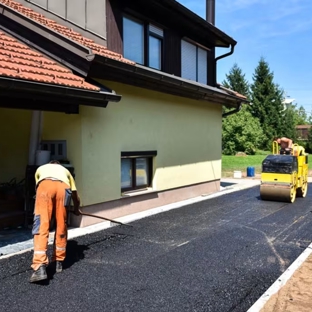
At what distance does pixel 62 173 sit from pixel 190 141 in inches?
275

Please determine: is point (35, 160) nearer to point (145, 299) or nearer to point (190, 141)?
point (145, 299)

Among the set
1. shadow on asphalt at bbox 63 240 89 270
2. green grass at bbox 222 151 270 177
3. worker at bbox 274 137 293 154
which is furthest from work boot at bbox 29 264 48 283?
green grass at bbox 222 151 270 177

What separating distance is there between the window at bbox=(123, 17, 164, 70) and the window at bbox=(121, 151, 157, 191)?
268 centimetres

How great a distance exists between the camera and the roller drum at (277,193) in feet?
36.3

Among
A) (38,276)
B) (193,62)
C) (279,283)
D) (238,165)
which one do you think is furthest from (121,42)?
(238,165)

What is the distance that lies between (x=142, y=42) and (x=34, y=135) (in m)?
Result: 4.31

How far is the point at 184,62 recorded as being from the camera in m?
12.1

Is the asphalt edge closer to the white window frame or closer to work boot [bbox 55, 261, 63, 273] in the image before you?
work boot [bbox 55, 261, 63, 273]

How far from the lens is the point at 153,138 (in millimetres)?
9750

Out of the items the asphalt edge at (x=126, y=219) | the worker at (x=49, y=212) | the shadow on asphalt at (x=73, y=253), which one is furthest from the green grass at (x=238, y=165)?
the worker at (x=49, y=212)

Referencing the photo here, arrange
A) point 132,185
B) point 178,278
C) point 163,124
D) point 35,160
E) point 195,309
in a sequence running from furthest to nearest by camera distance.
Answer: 1. point 163,124
2. point 132,185
3. point 35,160
4. point 178,278
5. point 195,309

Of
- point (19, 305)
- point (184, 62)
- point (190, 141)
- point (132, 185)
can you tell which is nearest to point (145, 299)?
point (19, 305)

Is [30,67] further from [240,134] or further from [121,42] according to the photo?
[240,134]

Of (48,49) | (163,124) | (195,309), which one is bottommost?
(195,309)
